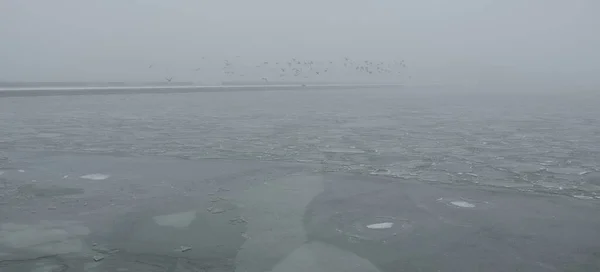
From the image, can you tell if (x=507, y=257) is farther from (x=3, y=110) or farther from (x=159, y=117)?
(x=3, y=110)

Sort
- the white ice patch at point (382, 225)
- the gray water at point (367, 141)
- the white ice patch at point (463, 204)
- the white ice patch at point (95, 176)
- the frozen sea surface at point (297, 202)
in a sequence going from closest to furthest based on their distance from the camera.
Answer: the frozen sea surface at point (297, 202)
the white ice patch at point (382, 225)
the white ice patch at point (463, 204)
the white ice patch at point (95, 176)
the gray water at point (367, 141)

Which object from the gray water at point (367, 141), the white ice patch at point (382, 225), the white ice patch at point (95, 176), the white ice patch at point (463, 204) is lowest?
the gray water at point (367, 141)

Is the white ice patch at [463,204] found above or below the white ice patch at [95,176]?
above

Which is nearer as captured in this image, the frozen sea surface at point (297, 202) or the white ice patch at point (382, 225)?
the frozen sea surface at point (297, 202)

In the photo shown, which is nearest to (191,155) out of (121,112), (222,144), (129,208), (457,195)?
(222,144)

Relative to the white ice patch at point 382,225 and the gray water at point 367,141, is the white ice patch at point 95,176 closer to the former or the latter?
the gray water at point 367,141

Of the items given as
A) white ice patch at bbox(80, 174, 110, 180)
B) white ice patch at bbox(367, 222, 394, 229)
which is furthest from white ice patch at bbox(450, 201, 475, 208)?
white ice patch at bbox(80, 174, 110, 180)

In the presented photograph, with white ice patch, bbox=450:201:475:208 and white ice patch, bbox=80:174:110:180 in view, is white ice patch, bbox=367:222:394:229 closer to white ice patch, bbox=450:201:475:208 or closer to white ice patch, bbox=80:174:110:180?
white ice patch, bbox=450:201:475:208

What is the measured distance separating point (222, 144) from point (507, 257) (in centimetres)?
981

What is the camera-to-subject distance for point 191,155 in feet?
42.2

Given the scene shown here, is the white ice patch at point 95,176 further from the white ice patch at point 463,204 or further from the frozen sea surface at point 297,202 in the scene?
the white ice patch at point 463,204

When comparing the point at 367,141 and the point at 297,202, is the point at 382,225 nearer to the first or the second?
the point at 297,202

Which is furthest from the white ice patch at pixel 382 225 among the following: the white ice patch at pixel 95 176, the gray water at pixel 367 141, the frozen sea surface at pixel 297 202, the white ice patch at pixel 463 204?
the white ice patch at pixel 95 176

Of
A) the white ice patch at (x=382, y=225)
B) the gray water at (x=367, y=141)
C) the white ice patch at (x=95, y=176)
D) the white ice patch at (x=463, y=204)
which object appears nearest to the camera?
the white ice patch at (x=382, y=225)
